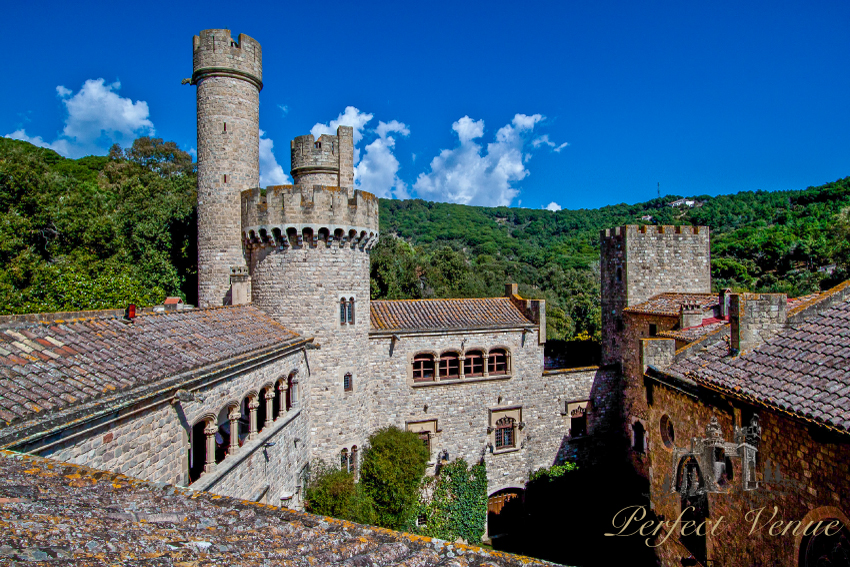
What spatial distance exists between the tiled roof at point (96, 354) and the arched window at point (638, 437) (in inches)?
671

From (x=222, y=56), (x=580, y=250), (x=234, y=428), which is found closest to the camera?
(x=234, y=428)

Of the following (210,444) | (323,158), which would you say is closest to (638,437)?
(210,444)

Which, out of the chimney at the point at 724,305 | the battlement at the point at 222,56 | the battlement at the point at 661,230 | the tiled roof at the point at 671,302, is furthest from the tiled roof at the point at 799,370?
the battlement at the point at 222,56

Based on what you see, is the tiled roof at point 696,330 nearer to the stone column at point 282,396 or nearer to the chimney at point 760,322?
the chimney at point 760,322

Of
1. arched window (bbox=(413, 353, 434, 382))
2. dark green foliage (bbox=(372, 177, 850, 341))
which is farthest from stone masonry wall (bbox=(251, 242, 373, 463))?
dark green foliage (bbox=(372, 177, 850, 341))

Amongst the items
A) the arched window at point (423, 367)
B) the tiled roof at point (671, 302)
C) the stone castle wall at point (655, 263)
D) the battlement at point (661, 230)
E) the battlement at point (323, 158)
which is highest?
the battlement at point (323, 158)

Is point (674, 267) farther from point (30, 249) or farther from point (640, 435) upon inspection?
point (30, 249)

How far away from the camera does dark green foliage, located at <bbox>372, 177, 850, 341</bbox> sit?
→ 37500 millimetres

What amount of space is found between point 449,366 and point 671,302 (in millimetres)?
9602

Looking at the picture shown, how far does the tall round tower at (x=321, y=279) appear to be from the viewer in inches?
624

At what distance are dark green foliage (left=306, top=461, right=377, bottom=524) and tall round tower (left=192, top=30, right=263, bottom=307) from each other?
303 inches

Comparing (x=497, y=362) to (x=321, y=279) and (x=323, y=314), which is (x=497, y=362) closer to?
(x=323, y=314)

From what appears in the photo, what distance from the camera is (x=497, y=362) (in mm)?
19969

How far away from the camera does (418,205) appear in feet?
362
